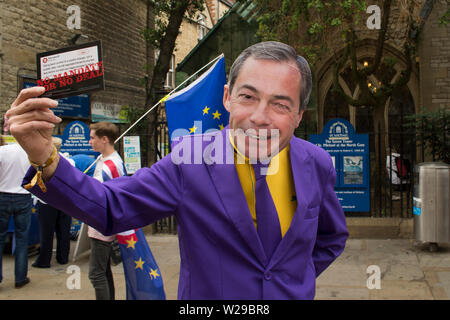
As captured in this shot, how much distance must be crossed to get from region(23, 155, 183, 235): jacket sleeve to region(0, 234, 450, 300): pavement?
3.88 meters

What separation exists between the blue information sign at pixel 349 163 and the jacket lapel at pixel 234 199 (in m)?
6.78

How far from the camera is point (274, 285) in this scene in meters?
1.54

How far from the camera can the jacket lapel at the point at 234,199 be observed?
152cm

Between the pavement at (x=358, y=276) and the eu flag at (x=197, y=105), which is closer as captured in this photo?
the eu flag at (x=197, y=105)

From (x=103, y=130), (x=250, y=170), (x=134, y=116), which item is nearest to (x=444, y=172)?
(x=103, y=130)

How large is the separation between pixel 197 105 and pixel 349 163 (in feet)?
16.5

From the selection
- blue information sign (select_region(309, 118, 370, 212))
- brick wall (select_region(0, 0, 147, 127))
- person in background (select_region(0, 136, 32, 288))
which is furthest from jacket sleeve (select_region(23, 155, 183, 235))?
brick wall (select_region(0, 0, 147, 127))

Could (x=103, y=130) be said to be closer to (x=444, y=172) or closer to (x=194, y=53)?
(x=444, y=172)

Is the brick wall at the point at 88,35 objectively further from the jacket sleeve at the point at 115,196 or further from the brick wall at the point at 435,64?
the jacket sleeve at the point at 115,196

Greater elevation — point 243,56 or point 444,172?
point 243,56

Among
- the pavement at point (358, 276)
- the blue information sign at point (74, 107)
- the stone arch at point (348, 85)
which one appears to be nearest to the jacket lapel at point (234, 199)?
the pavement at point (358, 276)

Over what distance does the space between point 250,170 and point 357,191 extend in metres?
6.94

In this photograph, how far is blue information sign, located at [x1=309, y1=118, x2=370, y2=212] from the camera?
812 centimetres

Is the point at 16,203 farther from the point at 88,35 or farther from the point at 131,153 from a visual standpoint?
the point at 88,35
